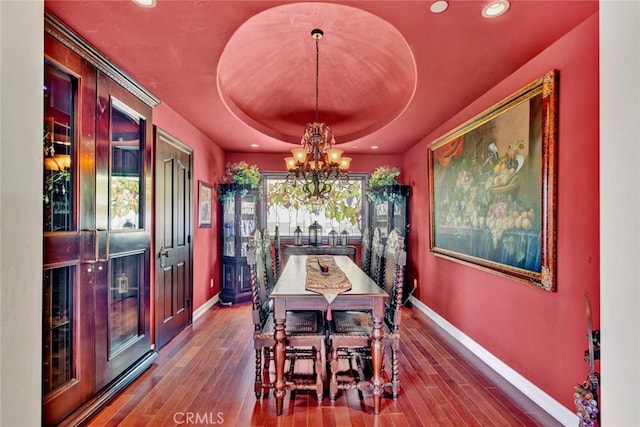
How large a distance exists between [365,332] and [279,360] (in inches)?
27.2

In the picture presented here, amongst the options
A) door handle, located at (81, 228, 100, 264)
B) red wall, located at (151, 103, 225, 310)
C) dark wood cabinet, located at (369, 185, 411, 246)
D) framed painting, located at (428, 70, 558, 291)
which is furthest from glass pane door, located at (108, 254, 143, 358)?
dark wood cabinet, located at (369, 185, 411, 246)

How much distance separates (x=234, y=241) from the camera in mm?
4984

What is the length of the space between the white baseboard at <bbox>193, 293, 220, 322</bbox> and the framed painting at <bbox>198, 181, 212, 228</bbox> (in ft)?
3.77

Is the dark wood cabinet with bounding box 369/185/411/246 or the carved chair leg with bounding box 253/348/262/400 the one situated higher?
the dark wood cabinet with bounding box 369/185/411/246

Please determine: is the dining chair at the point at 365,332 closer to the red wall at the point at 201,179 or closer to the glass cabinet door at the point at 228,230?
the red wall at the point at 201,179

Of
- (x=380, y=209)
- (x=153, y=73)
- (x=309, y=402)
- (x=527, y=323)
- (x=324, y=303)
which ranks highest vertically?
(x=153, y=73)

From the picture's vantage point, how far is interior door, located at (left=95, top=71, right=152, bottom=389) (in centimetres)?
225

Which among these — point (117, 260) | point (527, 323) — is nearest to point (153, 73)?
point (117, 260)

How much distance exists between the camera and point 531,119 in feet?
7.45

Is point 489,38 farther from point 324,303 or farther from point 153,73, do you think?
point 153,73

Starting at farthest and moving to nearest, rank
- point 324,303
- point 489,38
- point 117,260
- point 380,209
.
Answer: point 380,209
point 117,260
point 324,303
point 489,38

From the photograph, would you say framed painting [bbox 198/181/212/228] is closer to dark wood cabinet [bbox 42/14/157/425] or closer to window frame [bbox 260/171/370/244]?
window frame [bbox 260/171/370/244]
